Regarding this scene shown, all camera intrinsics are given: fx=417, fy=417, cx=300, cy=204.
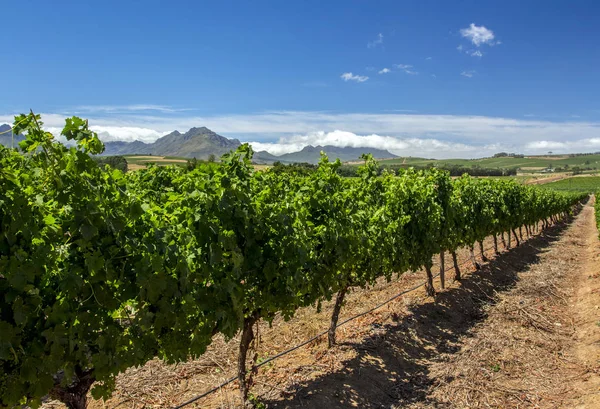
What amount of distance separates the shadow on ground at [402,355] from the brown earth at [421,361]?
22mm

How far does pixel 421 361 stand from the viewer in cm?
→ 808

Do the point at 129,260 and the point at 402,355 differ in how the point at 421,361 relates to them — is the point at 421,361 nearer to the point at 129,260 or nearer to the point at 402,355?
the point at 402,355

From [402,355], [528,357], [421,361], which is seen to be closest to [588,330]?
[528,357]

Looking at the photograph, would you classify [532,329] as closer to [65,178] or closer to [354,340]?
[354,340]

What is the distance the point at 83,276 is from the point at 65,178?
0.91 metres

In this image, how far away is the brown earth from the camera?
663cm

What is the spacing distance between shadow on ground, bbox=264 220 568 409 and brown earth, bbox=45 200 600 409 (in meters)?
A: 0.02

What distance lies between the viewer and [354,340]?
8.55 metres

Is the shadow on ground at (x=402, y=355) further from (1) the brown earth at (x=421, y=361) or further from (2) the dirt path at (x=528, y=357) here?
(2) the dirt path at (x=528, y=357)

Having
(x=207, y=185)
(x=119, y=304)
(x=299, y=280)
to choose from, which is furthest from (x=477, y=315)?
(x=119, y=304)

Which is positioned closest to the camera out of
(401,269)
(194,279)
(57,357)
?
(57,357)

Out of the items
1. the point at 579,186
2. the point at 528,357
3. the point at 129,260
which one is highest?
the point at 129,260

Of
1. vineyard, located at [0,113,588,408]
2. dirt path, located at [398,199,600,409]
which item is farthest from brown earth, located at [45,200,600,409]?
vineyard, located at [0,113,588,408]

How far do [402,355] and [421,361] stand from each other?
37 cm
